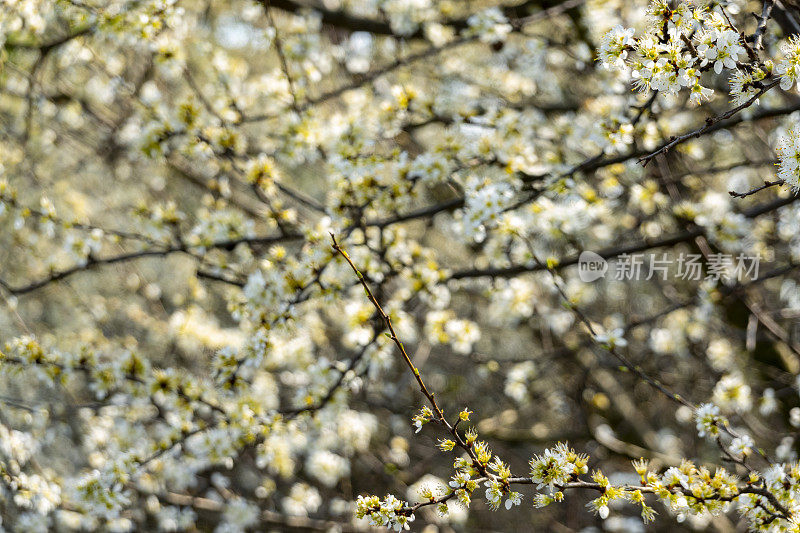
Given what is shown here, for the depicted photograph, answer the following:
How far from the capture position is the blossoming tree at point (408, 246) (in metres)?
2.43

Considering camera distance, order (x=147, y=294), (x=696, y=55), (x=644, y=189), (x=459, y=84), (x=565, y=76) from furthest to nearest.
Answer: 1. (x=147, y=294)
2. (x=565, y=76)
3. (x=459, y=84)
4. (x=644, y=189)
5. (x=696, y=55)

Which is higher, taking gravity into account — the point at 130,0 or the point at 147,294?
the point at 130,0

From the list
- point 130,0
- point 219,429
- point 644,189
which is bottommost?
point 219,429

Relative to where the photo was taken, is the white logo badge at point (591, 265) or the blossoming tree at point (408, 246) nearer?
the blossoming tree at point (408, 246)

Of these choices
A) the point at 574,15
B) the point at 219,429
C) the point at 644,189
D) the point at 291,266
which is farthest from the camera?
the point at 574,15

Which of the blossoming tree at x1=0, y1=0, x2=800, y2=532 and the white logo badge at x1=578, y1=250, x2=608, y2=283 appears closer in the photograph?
the blossoming tree at x1=0, y1=0, x2=800, y2=532

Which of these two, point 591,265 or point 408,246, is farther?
point 591,265

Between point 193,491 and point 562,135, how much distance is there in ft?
14.3

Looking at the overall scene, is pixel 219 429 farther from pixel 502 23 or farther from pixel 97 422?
pixel 502 23

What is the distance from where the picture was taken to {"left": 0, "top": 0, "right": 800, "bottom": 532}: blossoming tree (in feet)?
7.97

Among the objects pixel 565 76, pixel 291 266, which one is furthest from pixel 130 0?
pixel 565 76

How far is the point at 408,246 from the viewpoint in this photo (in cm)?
366

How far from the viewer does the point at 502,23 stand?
3.92 metres

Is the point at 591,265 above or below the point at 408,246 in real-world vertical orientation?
below
